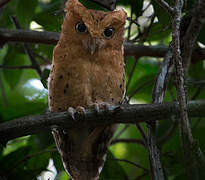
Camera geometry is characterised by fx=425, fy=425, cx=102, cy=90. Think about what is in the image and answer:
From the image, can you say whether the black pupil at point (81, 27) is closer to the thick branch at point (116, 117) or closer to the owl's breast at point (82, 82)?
the owl's breast at point (82, 82)

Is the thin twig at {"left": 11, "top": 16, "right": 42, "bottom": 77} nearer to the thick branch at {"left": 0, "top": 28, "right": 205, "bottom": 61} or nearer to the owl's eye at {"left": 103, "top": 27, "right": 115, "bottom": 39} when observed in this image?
the thick branch at {"left": 0, "top": 28, "right": 205, "bottom": 61}

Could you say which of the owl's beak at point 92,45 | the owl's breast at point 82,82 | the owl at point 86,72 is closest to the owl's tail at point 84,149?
the owl at point 86,72

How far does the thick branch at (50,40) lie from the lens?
2.90 m

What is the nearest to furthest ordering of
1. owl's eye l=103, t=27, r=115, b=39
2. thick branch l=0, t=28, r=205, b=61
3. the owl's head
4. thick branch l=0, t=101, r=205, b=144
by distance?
thick branch l=0, t=101, r=205, b=144
the owl's head
owl's eye l=103, t=27, r=115, b=39
thick branch l=0, t=28, r=205, b=61

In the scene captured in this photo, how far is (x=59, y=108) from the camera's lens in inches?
107

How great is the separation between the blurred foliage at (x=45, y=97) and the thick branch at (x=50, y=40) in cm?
8

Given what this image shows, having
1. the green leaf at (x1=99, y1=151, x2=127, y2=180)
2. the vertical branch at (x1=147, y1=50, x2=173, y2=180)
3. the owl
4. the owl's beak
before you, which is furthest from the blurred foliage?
the owl's beak

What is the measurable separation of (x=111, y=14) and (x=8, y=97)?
4.74ft

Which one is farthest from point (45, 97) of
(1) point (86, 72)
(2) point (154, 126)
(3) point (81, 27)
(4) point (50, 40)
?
(2) point (154, 126)

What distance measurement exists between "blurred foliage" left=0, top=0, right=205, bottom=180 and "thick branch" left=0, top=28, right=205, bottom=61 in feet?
0.26

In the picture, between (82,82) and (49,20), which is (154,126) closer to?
(82,82)

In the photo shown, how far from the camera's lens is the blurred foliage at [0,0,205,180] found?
274 centimetres

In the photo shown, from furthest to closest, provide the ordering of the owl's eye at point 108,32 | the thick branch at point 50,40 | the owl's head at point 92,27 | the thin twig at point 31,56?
the thin twig at point 31,56 → the thick branch at point 50,40 → the owl's eye at point 108,32 → the owl's head at point 92,27

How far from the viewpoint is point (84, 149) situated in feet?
9.47
